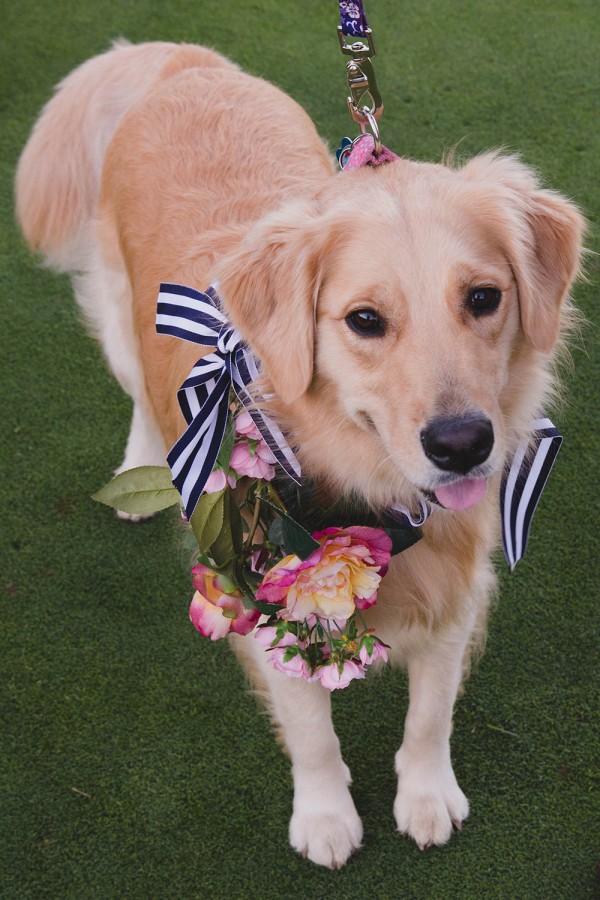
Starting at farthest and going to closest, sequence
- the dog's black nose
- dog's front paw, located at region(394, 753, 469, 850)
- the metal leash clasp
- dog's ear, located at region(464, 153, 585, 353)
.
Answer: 1. dog's front paw, located at region(394, 753, 469, 850)
2. the metal leash clasp
3. dog's ear, located at region(464, 153, 585, 353)
4. the dog's black nose

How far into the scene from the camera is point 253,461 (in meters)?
1.86

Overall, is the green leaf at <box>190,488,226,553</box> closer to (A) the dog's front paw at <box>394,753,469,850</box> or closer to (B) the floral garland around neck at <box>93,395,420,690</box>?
(B) the floral garland around neck at <box>93,395,420,690</box>

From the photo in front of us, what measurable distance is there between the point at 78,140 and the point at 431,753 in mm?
2384

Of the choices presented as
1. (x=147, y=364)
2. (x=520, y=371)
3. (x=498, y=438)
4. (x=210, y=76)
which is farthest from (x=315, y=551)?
(x=210, y=76)

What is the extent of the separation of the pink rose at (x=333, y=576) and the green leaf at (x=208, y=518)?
5.9 inches

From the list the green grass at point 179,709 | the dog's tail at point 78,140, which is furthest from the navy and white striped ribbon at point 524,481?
the dog's tail at point 78,140

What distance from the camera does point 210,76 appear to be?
9.11 ft

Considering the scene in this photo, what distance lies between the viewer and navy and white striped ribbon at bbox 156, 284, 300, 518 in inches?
72.4

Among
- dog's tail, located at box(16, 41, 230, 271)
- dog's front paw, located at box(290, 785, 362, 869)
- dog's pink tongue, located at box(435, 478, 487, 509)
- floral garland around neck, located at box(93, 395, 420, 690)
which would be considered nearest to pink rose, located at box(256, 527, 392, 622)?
floral garland around neck, located at box(93, 395, 420, 690)

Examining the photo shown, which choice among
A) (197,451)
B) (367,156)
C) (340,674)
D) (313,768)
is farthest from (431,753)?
(367,156)

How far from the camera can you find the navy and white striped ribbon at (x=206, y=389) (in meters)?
1.84

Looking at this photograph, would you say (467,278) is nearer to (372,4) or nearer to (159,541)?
(159,541)

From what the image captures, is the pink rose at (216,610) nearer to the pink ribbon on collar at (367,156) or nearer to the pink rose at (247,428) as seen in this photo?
the pink rose at (247,428)

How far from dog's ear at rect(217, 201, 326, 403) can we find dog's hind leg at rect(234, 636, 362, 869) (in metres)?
0.84
